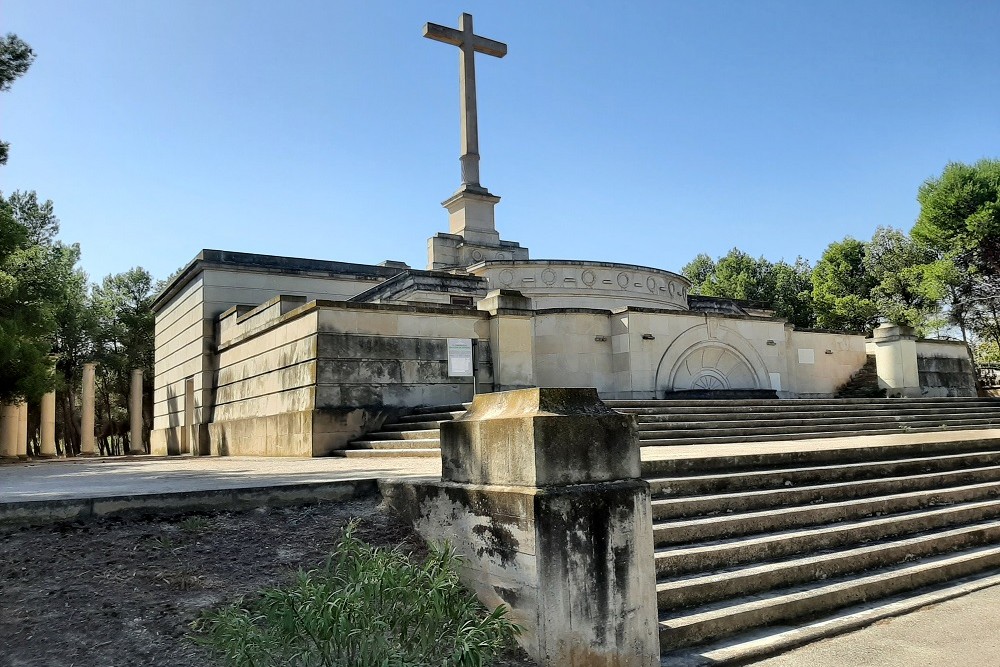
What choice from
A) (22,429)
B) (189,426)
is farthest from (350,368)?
(22,429)

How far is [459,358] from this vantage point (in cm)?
1232

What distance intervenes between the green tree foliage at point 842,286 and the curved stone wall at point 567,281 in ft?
96.3

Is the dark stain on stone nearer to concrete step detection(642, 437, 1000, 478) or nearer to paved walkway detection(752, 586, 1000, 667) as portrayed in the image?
paved walkway detection(752, 586, 1000, 667)

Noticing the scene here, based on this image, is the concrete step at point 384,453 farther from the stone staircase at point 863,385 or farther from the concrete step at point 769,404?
the stone staircase at point 863,385

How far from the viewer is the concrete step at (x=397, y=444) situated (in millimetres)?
9547

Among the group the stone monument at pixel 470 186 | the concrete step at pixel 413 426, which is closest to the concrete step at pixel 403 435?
the concrete step at pixel 413 426

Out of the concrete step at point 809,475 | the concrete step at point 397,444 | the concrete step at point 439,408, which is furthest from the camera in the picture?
the concrete step at point 439,408

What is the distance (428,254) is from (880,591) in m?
18.9

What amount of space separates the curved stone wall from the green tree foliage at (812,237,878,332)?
2936 centimetres

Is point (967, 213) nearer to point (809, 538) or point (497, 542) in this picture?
point (809, 538)

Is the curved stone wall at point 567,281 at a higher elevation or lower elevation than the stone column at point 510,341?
higher

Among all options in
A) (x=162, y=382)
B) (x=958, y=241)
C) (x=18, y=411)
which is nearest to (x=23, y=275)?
(x=162, y=382)

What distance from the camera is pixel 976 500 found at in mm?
7477

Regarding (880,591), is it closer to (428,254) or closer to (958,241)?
(428,254)
